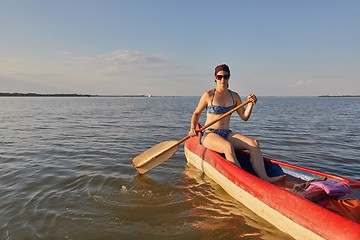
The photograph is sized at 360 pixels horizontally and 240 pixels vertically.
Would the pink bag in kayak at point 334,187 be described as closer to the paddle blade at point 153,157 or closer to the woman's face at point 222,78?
the woman's face at point 222,78

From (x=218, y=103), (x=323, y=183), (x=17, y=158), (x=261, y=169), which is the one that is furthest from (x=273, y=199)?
(x=17, y=158)

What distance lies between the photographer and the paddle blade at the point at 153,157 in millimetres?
6375

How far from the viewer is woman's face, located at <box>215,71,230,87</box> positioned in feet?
17.4

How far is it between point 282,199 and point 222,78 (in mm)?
2655

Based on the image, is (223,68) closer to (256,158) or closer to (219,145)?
(219,145)

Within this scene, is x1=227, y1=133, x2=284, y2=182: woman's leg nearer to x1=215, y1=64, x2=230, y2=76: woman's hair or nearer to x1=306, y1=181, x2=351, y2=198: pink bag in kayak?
x1=306, y1=181, x2=351, y2=198: pink bag in kayak

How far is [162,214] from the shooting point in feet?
14.3

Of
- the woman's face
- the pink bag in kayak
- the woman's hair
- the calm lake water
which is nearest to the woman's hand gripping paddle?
the calm lake water

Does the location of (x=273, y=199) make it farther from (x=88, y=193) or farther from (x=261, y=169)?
(x=88, y=193)

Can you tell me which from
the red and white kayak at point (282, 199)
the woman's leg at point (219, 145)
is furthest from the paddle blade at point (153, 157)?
the woman's leg at point (219, 145)

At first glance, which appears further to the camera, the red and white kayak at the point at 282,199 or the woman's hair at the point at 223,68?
the woman's hair at the point at 223,68

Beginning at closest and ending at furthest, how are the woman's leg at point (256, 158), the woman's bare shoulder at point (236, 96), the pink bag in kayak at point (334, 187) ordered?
the pink bag in kayak at point (334, 187)
the woman's leg at point (256, 158)
the woman's bare shoulder at point (236, 96)

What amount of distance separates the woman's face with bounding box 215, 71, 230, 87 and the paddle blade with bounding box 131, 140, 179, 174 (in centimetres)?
186

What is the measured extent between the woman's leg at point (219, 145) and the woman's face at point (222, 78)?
1035 millimetres
